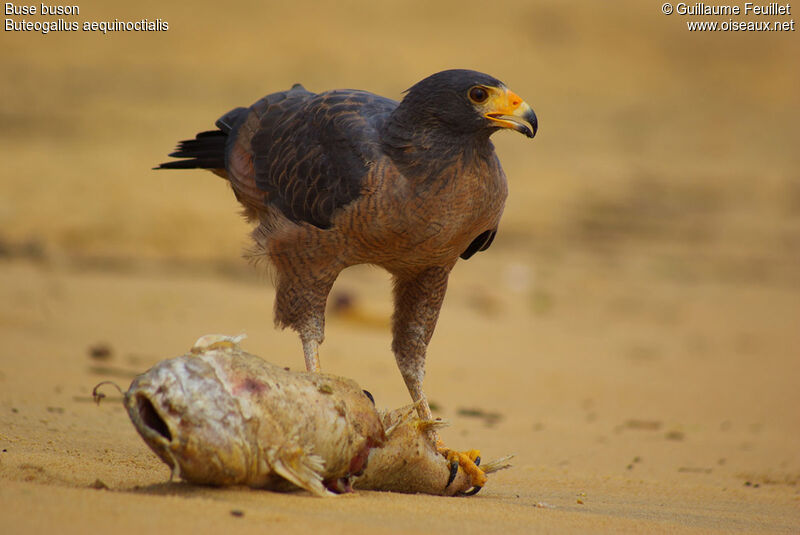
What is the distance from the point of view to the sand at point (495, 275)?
157 inches

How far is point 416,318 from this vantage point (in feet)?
16.7

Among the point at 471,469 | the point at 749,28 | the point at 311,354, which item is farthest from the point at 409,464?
the point at 749,28

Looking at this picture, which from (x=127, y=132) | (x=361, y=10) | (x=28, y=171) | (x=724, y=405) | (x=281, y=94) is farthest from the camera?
(x=361, y=10)

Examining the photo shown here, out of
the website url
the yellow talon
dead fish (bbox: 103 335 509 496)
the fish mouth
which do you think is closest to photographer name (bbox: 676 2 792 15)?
the website url

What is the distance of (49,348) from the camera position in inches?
285

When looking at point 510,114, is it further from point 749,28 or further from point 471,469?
point 749,28

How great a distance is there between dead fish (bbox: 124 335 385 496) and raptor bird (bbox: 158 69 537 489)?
0.93 meters

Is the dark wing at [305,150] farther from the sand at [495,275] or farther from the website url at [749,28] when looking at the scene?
the website url at [749,28]

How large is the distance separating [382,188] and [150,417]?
169 cm

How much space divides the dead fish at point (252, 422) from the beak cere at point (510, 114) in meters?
1.44

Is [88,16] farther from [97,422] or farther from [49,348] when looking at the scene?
[97,422]

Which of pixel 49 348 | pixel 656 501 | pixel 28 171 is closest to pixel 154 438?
pixel 656 501

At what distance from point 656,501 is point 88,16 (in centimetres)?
2097

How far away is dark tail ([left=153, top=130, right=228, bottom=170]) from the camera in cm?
565
